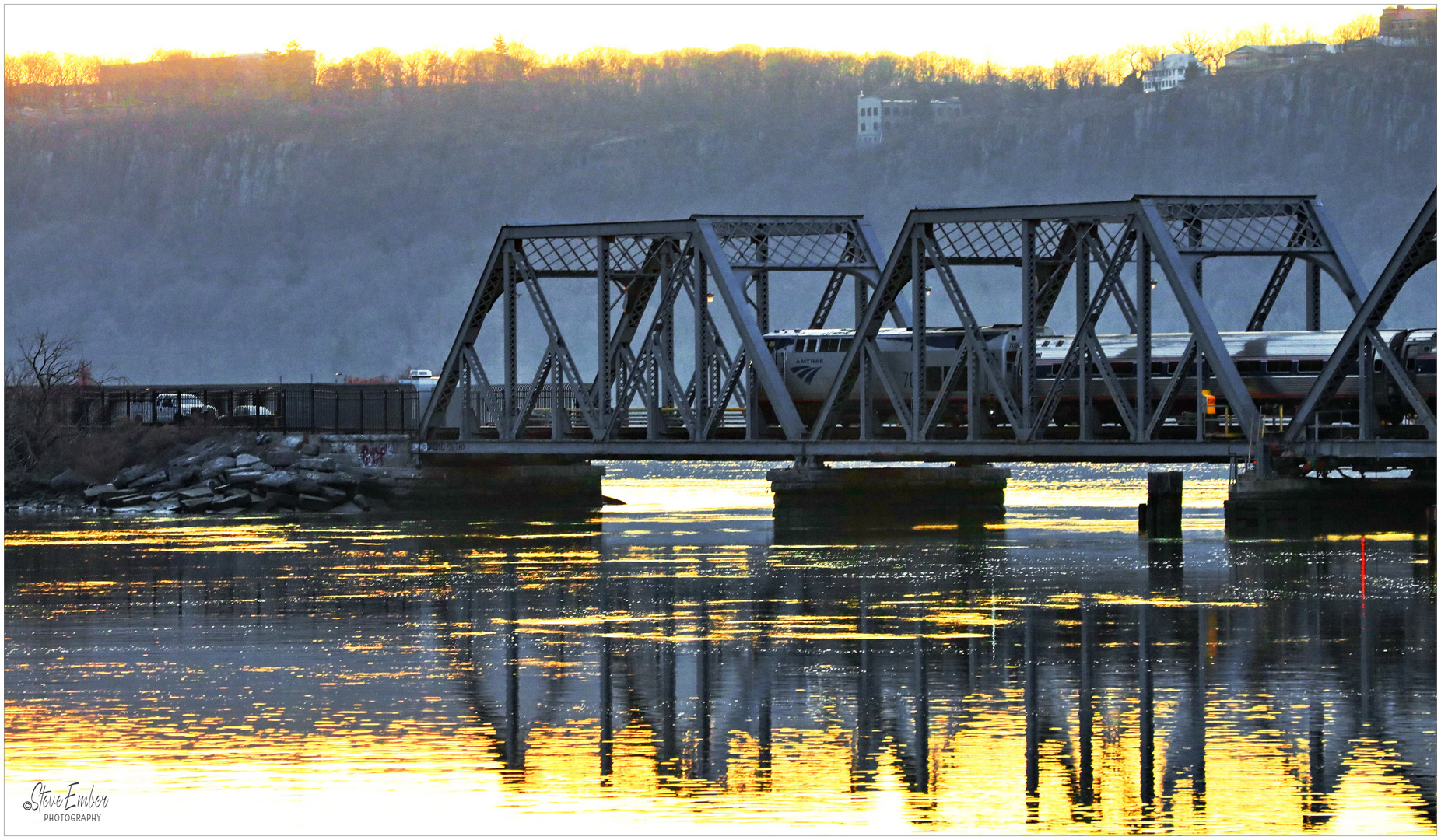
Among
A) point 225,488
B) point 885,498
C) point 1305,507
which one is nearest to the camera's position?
point 1305,507

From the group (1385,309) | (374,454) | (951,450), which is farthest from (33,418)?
(1385,309)

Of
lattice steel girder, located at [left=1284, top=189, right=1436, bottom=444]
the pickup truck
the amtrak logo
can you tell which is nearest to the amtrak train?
the amtrak logo

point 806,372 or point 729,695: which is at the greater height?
point 806,372

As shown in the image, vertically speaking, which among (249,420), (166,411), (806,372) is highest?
(806,372)

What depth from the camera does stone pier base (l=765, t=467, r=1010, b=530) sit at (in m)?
67.7

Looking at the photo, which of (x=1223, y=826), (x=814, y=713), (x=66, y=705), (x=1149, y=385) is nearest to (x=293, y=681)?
(x=66, y=705)

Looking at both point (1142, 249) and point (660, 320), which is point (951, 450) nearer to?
point (1142, 249)

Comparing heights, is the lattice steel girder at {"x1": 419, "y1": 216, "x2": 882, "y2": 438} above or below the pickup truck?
above

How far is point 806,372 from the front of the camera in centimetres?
7794

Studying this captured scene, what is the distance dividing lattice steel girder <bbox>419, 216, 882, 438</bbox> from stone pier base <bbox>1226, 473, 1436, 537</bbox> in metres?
17.2

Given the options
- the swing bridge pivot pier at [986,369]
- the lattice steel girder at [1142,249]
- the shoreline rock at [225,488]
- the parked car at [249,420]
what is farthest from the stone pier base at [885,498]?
the parked car at [249,420]

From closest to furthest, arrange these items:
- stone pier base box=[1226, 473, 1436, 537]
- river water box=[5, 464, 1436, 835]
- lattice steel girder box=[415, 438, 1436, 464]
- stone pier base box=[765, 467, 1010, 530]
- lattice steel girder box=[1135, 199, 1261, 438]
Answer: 1. river water box=[5, 464, 1436, 835]
2. stone pier base box=[1226, 473, 1436, 537]
3. lattice steel girder box=[415, 438, 1436, 464]
4. lattice steel girder box=[1135, 199, 1261, 438]
5. stone pier base box=[765, 467, 1010, 530]

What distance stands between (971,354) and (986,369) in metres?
1.14

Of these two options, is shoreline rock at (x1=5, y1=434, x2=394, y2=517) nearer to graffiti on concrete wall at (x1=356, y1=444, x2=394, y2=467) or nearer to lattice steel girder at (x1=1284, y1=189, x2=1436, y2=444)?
graffiti on concrete wall at (x1=356, y1=444, x2=394, y2=467)
